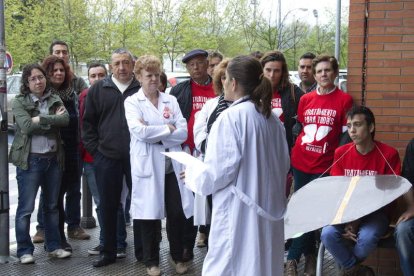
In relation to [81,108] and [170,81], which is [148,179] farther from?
[170,81]

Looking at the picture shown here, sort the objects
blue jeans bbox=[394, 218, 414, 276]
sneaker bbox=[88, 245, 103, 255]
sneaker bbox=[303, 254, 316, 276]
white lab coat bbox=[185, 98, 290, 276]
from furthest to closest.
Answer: sneaker bbox=[88, 245, 103, 255] < sneaker bbox=[303, 254, 316, 276] < blue jeans bbox=[394, 218, 414, 276] < white lab coat bbox=[185, 98, 290, 276]

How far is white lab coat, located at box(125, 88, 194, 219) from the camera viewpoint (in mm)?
5527

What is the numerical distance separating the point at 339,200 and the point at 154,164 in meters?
1.83

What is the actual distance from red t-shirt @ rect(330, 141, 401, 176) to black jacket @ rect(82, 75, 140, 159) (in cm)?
202

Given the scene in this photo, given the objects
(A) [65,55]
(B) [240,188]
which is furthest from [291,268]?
(A) [65,55]

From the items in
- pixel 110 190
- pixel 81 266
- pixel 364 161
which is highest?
pixel 364 161

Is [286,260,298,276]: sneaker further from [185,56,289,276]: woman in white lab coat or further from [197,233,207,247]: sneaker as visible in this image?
[185,56,289,276]: woman in white lab coat

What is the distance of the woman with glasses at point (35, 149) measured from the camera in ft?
19.2

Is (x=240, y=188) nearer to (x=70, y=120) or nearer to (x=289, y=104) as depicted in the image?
(x=289, y=104)

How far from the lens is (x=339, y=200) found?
175 inches

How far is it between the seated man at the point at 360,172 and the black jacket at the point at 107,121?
204cm

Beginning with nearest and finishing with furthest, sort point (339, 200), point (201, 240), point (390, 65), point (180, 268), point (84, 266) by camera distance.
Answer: point (339, 200)
point (390, 65)
point (180, 268)
point (84, 266)
point (201, 240)

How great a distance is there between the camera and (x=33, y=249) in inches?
241

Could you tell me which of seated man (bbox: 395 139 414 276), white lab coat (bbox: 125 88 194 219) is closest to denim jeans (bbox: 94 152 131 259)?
white lab coat (bbox: 125 88 194 219)
